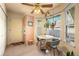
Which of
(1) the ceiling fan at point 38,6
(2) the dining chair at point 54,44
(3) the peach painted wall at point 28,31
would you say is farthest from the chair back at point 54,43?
(1) the ceiling fan at point 38,6

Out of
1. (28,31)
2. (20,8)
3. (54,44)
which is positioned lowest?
(54,44)

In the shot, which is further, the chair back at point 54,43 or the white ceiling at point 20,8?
the chair back at point 54,43

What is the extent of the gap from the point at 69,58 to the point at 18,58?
0.89 m

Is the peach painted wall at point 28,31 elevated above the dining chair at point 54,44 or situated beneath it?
elevated above

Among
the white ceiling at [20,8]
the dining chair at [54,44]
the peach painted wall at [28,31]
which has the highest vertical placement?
the white ceiling at [20,8]

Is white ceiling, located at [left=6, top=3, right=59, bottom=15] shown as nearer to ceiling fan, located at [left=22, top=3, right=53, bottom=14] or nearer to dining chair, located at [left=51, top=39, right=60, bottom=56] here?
ceiling fan, located at [left=22, top=3, right=53, bottom=14]

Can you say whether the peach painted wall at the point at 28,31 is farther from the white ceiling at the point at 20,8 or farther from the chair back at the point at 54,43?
the chair back at the point at 54,43

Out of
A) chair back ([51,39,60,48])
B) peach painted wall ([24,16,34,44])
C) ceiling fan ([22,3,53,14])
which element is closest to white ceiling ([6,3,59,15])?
ceiling fan ([22,3,53,14])

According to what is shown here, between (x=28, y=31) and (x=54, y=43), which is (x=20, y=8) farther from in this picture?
(x=54, y=43)

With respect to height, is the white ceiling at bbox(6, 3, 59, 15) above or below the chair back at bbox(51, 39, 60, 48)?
above

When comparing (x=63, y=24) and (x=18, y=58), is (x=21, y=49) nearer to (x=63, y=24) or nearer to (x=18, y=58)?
(x=18, y=58)

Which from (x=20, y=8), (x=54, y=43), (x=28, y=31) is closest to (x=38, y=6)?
(x=20, y=8)

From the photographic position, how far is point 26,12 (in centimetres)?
227

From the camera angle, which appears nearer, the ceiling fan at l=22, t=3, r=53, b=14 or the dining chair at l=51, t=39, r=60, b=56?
the ceiling fan at l=22, t=3, r=53, b=14
